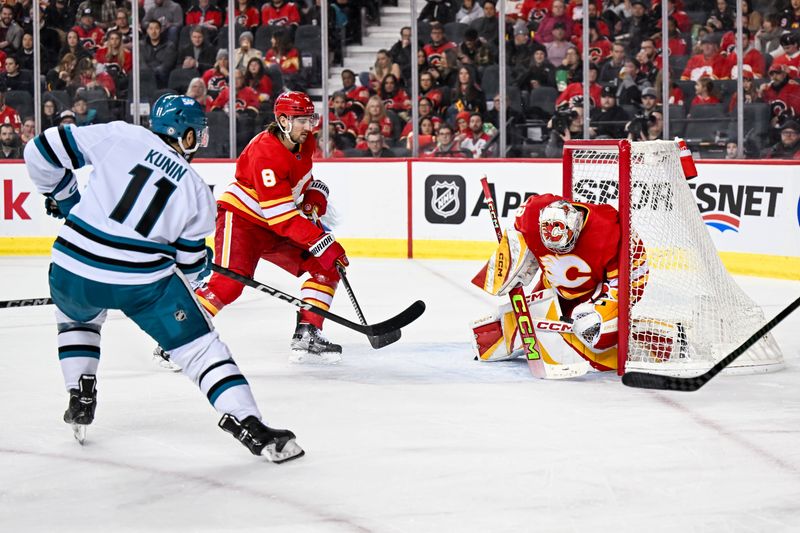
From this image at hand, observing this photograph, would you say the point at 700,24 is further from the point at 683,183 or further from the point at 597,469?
the point at 597,469

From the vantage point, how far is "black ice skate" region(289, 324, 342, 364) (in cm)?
469

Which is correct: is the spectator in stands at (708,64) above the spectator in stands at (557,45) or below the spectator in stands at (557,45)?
below

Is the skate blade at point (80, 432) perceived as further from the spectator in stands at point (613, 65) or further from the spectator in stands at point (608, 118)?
the spectator in stands at point (613, 65)

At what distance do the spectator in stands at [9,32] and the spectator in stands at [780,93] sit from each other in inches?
205

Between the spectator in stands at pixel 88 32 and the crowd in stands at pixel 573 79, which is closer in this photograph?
the crowd in stands at pixel 573 79

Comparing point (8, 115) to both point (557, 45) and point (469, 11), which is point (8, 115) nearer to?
point (469, 11)

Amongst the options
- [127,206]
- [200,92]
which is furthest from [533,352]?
[200,92]

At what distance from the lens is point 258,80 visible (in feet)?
28.3

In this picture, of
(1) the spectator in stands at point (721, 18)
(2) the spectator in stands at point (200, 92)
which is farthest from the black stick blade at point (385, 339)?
(2) the spectator in stands at point (200, 92)

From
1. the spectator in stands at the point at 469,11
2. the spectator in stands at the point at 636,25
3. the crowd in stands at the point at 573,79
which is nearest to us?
the crowd in stands at the point at 573,79

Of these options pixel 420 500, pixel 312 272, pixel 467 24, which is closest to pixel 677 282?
pixel 312 272

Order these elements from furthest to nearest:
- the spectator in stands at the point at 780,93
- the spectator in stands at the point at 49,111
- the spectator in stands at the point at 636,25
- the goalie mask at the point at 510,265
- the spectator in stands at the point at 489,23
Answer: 1. the spectator in stands at the point at 49,111
2. the spectator in stands at the point at 489,23
3. the spectator in stands at the point at 636,25
4. the spectator in stands at the point at 780,93
5. the goalie mask at the point at 510,265

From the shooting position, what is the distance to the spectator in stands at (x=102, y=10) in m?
8.92

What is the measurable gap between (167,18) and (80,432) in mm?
6000
